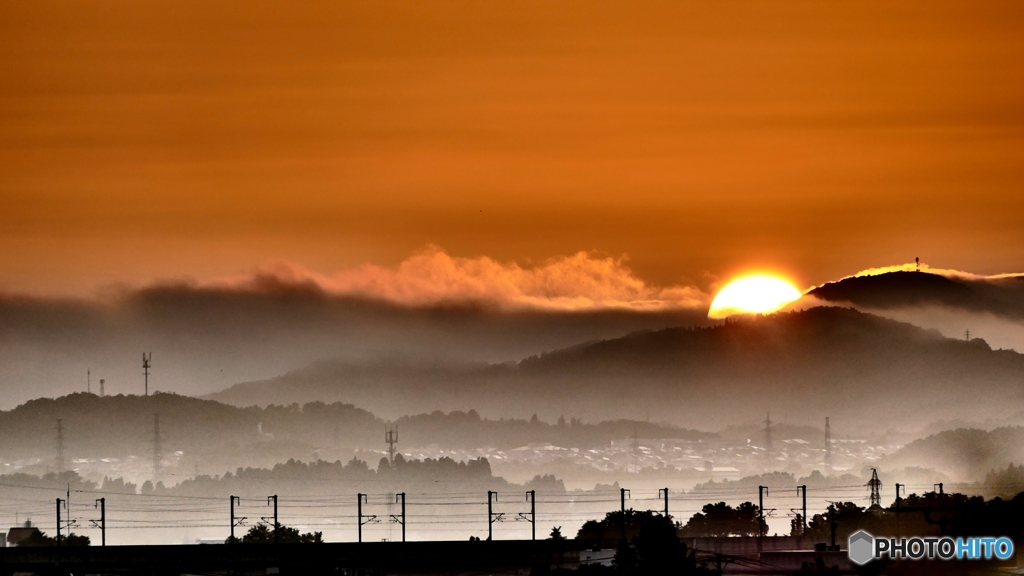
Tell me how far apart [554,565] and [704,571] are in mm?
45095

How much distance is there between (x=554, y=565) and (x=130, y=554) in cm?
3701

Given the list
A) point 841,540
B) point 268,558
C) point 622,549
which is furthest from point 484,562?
point 841,540

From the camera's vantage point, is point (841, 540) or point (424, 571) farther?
point (841, 540)

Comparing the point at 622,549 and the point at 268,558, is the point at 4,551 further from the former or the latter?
the point at 622,549

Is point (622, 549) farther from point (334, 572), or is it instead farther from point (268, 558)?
point (268, 558)

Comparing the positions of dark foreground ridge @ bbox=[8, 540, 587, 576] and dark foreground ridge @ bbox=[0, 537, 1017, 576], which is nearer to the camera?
dark foreground ridge @ bbox=[0, 537, 1017, 576]

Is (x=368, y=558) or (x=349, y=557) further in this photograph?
(x=368, y=558)

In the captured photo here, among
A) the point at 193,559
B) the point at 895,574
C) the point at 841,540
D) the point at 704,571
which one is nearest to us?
the point at 895,574

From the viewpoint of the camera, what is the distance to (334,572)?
404 feet

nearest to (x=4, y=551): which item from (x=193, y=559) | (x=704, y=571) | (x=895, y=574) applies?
(x=193, y=559)

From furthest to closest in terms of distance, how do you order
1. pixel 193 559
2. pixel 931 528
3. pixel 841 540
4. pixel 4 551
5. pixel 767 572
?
pixel 841 540 < pixel 4 551 < pixel 193 559 < pixel 931 528 < pixel 767 572

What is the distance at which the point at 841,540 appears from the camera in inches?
7736

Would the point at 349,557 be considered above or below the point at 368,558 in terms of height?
above

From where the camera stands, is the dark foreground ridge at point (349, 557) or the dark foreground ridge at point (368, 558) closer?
the dark foreground ridge at point (368, 558)
